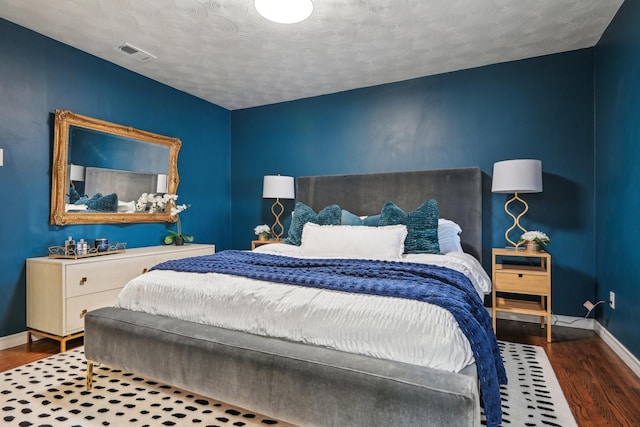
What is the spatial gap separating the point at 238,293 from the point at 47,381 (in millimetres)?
1453

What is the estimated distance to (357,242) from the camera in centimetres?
290

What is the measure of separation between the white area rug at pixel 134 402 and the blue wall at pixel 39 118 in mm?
993

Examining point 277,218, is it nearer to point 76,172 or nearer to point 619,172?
point 76,172

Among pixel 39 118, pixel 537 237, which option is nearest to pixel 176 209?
pixel 39 118

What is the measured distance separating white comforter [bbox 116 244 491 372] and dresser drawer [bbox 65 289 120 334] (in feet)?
2.90

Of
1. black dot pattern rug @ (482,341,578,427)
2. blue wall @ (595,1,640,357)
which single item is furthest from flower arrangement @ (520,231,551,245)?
black dot pattern rug @ (482,341,578,427)

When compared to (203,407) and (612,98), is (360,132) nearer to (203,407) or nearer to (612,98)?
(612,98)

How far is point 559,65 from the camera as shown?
3.30m

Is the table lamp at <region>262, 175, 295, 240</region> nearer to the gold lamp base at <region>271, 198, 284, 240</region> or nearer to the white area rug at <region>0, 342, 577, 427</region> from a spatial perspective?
the gold lamp base at <region>271, 198, 284, 240</region>

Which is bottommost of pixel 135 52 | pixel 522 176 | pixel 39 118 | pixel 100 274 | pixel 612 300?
pixel 612 300

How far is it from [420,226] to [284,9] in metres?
1.98

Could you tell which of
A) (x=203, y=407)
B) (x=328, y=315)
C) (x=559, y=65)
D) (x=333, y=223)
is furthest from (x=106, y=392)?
(x=559, y=65)

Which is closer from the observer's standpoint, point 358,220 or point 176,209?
point 358,220

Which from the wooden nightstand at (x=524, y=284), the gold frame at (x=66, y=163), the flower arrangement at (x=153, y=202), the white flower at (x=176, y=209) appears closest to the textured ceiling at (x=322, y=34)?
the gold frame at (x=66, y=163)
